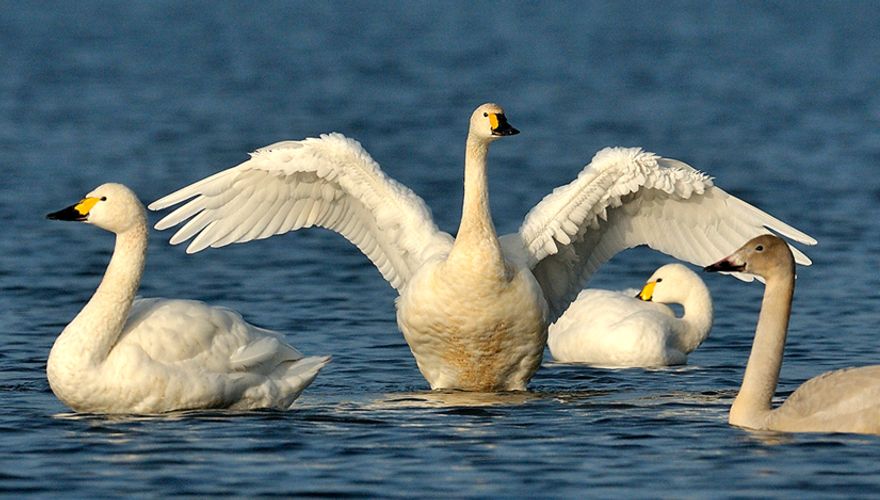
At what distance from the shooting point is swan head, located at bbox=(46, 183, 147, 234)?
461 inches

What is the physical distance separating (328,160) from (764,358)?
3.42 m

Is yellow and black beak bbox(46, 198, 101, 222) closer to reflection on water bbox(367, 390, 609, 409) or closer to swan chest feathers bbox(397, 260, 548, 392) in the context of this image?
reflection on water bbox(367, 390, 609, 409)

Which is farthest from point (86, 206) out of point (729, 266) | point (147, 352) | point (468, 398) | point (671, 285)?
point (671, 285)

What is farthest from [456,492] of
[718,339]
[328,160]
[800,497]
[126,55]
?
[126,55]

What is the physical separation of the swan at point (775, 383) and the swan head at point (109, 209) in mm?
3344

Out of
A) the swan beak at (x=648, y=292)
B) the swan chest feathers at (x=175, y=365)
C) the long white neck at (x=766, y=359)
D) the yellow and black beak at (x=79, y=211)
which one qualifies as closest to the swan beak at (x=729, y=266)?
the long white neck at (x=766, y=359)

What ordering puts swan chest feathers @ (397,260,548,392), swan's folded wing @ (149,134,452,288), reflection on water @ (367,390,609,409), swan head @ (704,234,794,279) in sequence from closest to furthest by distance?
swan head @ (704,234,794,279), reflection on water @ (367,390,609,409), swan chest feathers @ (397,260,548,392), swan's folded wing @ (149,134,452,288)

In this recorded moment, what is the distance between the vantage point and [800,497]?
30.4ft

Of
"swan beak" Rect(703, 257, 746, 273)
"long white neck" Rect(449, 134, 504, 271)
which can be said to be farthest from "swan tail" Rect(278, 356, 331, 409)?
"swan beak" Rect(703, 257, 746, 273)

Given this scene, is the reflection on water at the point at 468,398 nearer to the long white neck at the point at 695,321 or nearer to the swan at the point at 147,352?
the swan at the point at 147,352

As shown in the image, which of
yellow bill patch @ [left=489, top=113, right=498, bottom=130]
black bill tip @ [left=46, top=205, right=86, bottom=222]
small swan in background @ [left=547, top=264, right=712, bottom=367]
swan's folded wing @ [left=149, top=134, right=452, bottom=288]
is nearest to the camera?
black bill tip @ [left=46, top=205, right=86, bottom=222]

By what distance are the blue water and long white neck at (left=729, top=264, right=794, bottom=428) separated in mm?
121

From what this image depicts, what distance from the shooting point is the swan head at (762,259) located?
35.8ft

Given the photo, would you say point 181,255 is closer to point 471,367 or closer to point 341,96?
point 471,367
